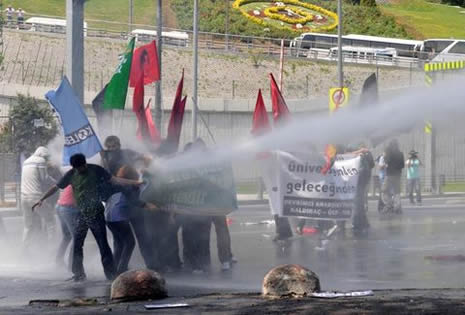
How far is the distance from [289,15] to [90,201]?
224ft

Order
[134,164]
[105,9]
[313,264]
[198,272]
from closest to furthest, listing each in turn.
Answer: [134,164]
[198,272]
[313,264]
[105,9]

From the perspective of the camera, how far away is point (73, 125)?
14.7 m

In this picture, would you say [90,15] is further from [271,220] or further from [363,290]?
[363,290]

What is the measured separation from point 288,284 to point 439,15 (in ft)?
238

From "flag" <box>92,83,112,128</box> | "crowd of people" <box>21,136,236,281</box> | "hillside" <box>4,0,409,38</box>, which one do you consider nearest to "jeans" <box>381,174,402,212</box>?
"flag" <box>92,83,112,128</box>

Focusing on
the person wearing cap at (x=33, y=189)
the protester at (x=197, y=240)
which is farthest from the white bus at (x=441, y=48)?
the protester at (x=197, y=240)

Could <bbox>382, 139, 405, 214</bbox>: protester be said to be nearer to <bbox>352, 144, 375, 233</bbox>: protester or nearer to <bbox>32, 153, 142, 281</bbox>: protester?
<bbox>352, 144, 375, 233</bbox>: protester

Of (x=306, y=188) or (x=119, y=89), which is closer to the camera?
(x=119, y=89)

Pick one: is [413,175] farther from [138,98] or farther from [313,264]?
[313,264]

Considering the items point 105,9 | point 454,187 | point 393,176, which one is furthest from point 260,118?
point 105,9

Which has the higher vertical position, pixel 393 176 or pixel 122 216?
pixel 393 176

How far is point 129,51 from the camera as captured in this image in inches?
683

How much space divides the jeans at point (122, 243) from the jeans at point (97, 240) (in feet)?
0.71

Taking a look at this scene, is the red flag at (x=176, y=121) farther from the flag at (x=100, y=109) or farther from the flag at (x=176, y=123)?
the flag at (x=100, y=109)
